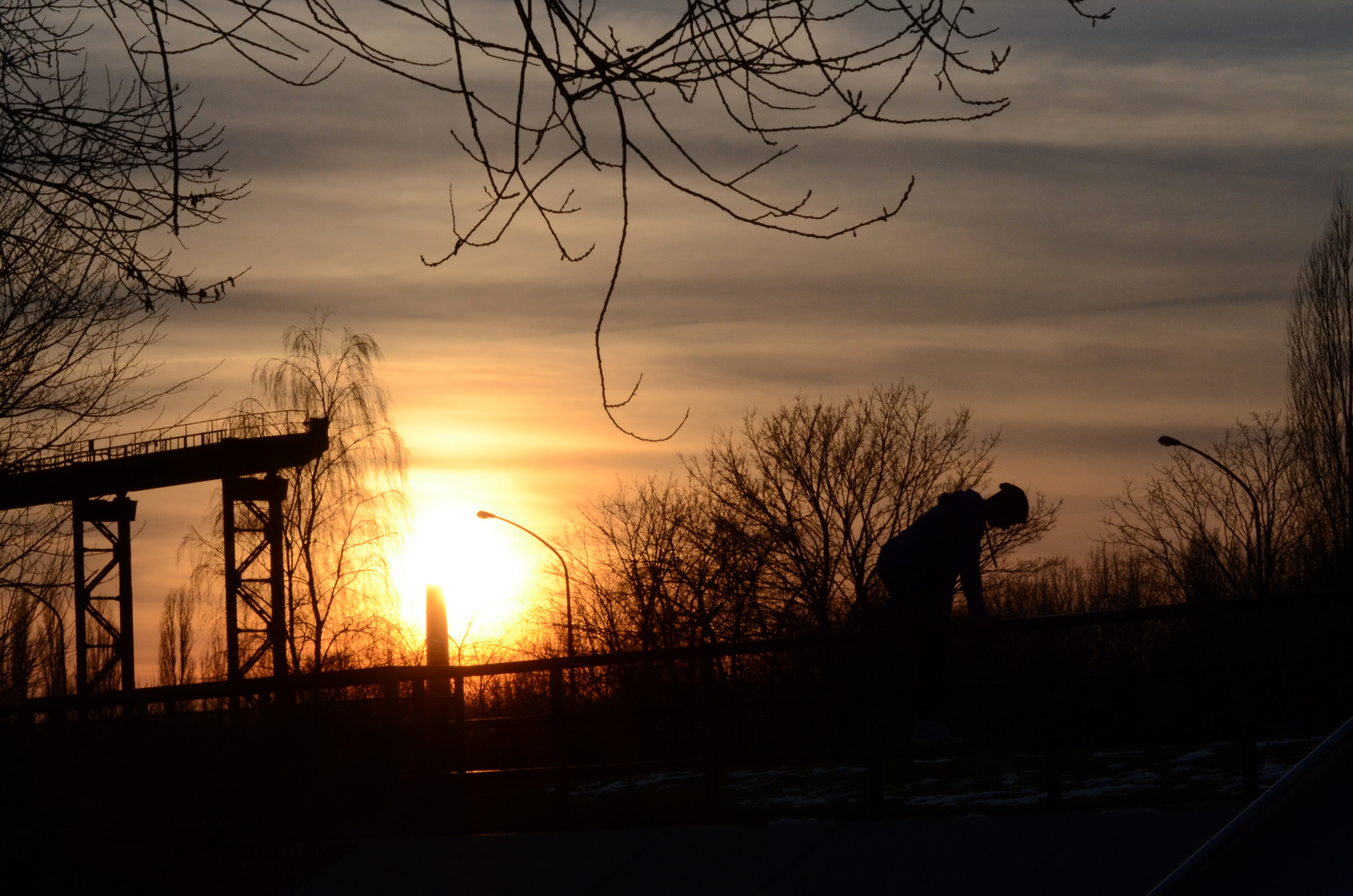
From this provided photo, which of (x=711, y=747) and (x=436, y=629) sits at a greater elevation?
(x=436, y=629)

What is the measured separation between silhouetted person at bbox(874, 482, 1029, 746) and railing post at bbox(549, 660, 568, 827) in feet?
6.36

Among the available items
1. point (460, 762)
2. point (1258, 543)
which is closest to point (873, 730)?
point (460, 762)

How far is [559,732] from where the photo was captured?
766cm

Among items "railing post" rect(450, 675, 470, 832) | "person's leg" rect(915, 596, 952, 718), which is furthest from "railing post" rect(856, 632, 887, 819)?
"railing post" rect(450, 675, 470, 832)

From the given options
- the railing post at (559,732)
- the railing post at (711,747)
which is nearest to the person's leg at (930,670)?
the railing post at (711,747)

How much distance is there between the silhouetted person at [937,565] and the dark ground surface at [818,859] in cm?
141

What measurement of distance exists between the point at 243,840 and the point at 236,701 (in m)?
1.60

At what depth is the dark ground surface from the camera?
207 inches

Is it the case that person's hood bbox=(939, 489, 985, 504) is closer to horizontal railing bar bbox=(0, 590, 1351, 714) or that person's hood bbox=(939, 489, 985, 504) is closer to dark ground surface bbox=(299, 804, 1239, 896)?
horizontal railing bar bbox=(0, 590, 1351, 714)

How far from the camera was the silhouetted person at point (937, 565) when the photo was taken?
7.37 metres

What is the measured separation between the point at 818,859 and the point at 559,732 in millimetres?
2108

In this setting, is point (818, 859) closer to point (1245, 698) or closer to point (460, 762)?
point (1245, 698)

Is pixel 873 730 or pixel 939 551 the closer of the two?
pixel 873 730

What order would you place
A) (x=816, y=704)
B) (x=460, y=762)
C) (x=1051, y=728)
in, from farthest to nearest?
(x=816, y=704) < (x=460, y=762) < (x=1051, y=728)
